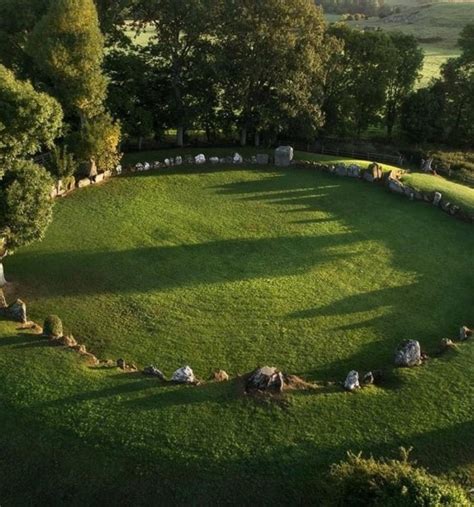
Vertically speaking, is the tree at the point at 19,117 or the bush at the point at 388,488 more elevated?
the tree at the point at 19,117

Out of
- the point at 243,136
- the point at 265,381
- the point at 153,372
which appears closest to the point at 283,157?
the point at 243,136

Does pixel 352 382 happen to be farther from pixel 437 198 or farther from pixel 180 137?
pixel 180 137

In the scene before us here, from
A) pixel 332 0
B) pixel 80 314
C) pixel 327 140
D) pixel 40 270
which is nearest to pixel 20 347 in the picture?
pixel 80 314

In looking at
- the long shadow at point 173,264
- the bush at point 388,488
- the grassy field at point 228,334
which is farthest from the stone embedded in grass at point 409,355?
the long shadow at point 173,264

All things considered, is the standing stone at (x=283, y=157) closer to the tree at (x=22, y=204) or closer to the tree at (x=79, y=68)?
the tree at (x=79, y=68)

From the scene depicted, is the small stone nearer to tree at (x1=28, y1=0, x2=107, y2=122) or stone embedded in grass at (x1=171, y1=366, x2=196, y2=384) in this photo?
stone embedded in grass at (x1=171, y1=366, x2=196, y2=384)

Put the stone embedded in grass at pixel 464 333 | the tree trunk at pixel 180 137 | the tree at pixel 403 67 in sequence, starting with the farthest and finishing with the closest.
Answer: the tree at pixel 403 67
the tree trunk at pixel 180 137
the stone embedded in grass at pixel 464 333
